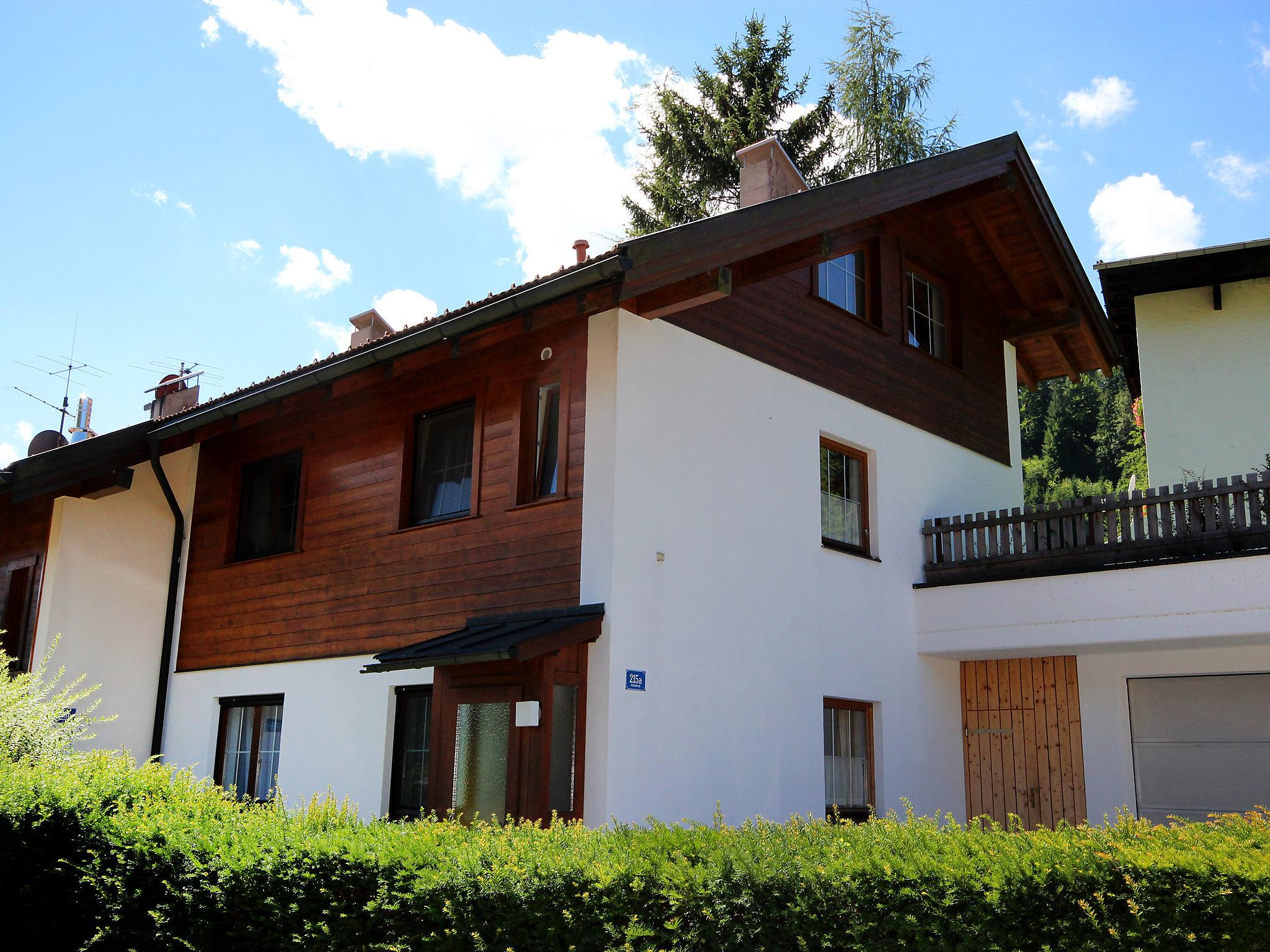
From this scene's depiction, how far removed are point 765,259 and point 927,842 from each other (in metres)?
6.24

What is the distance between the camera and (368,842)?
239 inches

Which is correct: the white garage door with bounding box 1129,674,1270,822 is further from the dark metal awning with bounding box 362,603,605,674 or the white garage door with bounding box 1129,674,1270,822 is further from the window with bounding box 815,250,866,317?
the dark metal awning with bounding box 362,603,605,674

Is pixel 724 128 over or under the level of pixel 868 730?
over

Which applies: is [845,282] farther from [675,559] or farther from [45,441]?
[45,441]

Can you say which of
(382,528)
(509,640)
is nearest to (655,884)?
(509,640)

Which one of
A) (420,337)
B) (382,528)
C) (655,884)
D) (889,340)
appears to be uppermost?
(889,340)

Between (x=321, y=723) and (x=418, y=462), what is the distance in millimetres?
2632

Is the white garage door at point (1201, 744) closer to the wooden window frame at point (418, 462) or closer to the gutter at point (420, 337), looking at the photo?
the wooden window frame at point (418, 462)

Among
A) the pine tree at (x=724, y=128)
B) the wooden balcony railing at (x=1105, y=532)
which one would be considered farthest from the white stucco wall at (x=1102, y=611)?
the pine tree at (x=724, y=128)

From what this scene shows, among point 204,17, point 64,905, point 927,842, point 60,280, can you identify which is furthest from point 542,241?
point 927,842

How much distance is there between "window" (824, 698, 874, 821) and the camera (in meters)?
11.1

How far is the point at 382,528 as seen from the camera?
444 inches

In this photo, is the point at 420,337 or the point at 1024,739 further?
the point at 1024,739

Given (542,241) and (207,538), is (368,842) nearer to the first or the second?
(207,538)
